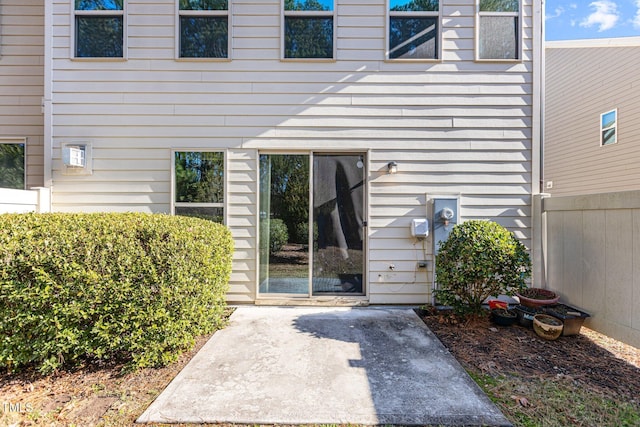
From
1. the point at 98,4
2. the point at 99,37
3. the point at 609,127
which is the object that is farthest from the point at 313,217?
the point at 609,127

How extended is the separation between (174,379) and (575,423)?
115 inches

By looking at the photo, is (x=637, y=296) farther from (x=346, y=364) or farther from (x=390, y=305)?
(x=346, y=364)

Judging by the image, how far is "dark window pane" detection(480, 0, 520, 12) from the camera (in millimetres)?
4121

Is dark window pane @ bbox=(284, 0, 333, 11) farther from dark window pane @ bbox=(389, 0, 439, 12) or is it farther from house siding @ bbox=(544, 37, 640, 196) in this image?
house siding @ bbox=(544, 37, 640, 196)

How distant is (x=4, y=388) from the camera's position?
2400 mm

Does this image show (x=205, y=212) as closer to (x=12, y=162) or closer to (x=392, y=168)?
(x=392, y=168)

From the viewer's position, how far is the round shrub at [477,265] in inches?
131

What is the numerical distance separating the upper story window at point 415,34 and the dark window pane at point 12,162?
218 inches

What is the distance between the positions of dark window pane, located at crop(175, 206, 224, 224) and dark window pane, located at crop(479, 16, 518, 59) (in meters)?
4.22

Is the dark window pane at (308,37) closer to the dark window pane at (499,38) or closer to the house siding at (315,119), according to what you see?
the house siding at (315,119)

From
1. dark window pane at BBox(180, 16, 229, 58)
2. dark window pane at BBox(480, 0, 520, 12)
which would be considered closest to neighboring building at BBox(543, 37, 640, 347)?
dark window pane at BBox(480, 0, 520, 12)

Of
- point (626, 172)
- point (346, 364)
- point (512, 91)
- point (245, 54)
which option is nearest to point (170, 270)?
point (346, 364)

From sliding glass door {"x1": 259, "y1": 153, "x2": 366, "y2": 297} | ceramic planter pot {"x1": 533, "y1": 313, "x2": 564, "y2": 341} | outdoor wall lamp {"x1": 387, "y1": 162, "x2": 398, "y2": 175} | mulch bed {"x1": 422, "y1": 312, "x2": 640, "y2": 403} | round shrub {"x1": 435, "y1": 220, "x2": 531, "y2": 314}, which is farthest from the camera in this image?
sliding glass door {"x1": 259, "y1": 153, "x2": 366, "y2": 297}

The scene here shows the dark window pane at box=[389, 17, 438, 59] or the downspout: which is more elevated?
the dark window pane at box=[389, 17, 438, 59]
